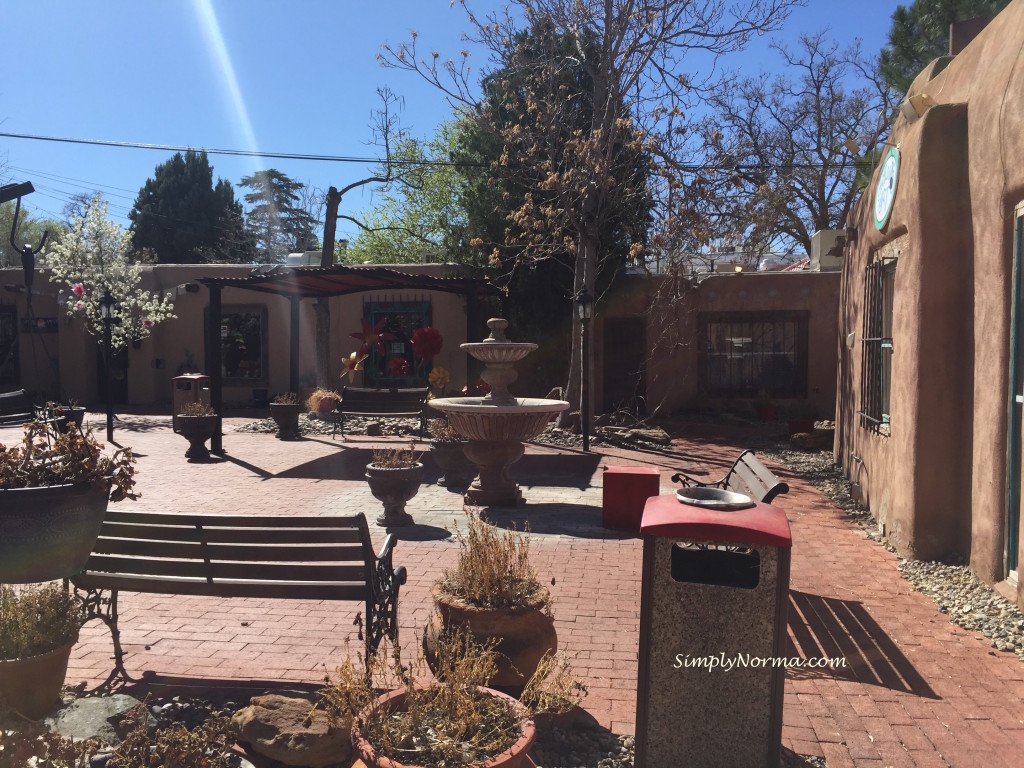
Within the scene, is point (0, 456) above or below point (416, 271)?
below

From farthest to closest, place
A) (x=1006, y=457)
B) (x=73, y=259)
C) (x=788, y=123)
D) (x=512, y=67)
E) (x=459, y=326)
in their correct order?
(x=788, y=123) → (x=73, y=259) → (x=459, y=326) → (x=512, y=67) → (x=1006, y=457)

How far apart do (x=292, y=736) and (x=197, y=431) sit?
29.6 feet

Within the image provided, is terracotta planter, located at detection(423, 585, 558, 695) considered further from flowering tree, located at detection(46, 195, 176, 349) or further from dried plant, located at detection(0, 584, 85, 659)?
flowering tree, located at detection(46, 195, 176, 349)

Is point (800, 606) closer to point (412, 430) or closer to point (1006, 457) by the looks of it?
point (1006, 457)

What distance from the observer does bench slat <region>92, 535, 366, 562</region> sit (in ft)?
12.7

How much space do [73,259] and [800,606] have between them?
20483mm

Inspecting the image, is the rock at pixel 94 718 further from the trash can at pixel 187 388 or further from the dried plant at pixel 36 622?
the trash can at pixel 187 388

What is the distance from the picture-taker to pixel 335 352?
18781 mm

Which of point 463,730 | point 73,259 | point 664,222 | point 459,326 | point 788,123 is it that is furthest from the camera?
point 788,123

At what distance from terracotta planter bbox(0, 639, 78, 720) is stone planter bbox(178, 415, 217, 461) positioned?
826 cm

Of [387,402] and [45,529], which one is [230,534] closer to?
[45,529]

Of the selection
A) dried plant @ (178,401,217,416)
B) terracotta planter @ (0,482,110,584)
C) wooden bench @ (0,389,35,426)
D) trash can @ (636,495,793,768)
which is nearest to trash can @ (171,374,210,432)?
dried plant @ (178,401,217,416)

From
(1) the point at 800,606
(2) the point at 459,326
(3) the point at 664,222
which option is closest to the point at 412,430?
(2) the point at 459,326

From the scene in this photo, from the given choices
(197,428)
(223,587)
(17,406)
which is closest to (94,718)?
(223,587)
